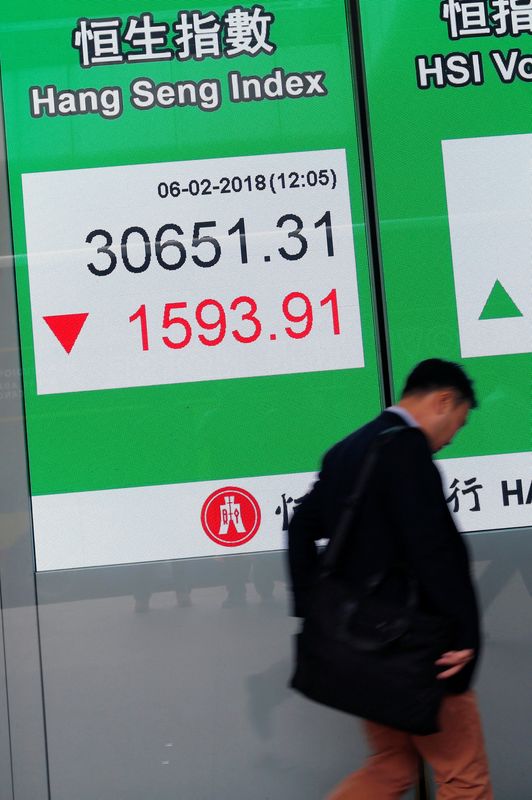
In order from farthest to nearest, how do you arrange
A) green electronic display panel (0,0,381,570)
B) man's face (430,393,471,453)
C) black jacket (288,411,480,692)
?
green electronic display panel (0,0,381,570), man's face (430,393,471,453), black jacket (288,411,480,692)

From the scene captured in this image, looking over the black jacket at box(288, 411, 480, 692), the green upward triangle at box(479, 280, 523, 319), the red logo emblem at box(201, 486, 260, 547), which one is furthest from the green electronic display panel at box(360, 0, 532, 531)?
the black jacket at box(288, 411, 480, 692)

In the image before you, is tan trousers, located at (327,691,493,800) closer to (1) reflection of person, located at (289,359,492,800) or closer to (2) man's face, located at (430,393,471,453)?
(1) reflection of person, located at (289,359,492,800)

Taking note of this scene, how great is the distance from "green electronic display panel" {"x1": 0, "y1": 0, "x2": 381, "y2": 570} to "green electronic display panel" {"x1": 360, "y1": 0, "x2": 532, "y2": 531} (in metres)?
0.15

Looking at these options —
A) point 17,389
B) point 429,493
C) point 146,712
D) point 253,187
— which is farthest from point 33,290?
point 429,493

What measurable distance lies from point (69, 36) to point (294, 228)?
1.11 meters

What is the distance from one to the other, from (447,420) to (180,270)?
1.47m

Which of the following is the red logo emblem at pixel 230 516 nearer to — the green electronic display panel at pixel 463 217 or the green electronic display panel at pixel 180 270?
the green electronic display panel at pixel 180 270

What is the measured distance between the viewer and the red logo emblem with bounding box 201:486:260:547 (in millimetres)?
3930

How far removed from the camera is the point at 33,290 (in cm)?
392

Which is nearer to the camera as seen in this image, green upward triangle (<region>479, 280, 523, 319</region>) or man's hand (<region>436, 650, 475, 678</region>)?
man's hand (<region>436, 650, 475, 678</region>)

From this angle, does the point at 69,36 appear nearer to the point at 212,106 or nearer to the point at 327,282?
the point at 212,106

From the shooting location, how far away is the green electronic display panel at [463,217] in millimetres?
3990

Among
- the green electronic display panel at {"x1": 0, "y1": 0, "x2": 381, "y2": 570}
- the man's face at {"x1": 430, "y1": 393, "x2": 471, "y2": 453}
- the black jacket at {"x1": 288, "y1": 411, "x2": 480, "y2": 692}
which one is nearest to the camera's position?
the black jacket at {"x1": 288, "y1": 411, "x2": 480, "y2": 692}

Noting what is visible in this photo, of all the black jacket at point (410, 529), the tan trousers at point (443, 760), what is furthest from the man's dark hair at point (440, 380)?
the tan trousers at point (443, 760)
